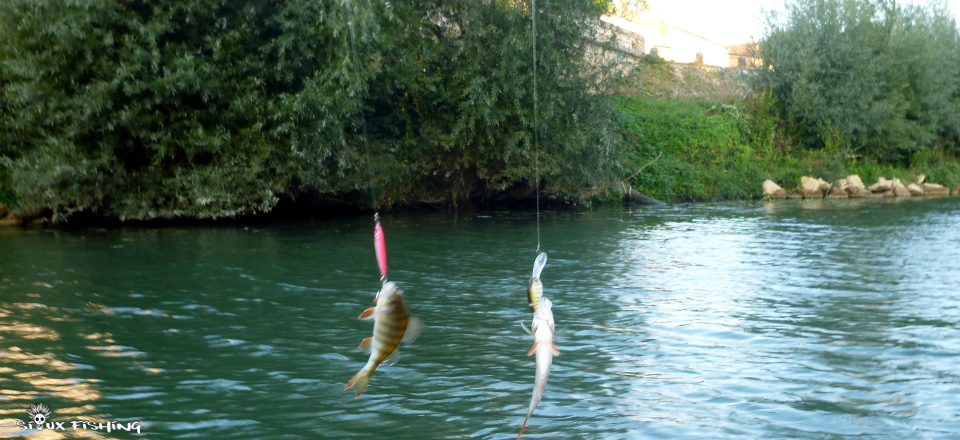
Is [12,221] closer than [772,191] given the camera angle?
Yes

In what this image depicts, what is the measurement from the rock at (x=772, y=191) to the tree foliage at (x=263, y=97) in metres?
13.8

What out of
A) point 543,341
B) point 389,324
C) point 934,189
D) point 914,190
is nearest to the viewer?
point 543,341

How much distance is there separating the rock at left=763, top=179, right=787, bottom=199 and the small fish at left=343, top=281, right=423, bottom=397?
36808mm

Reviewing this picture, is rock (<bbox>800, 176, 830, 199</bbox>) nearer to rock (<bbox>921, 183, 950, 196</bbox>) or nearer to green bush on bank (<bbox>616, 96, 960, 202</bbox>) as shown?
green bush on bank (<bbox>616, 96, 960, 202</bbox>)

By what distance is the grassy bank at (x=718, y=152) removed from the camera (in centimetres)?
3766

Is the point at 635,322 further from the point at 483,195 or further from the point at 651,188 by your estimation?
the point at 651,188

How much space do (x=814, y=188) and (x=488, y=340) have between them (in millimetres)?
32675

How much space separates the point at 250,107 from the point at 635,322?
50.2 feet

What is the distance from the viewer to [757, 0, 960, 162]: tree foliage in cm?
4128

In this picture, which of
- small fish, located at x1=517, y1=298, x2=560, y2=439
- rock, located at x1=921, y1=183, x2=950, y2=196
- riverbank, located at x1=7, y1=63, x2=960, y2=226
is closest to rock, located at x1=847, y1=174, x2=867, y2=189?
riverbank, located at x1=7, y1=63, x2=960, y2=226

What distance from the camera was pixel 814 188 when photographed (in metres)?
38.9
